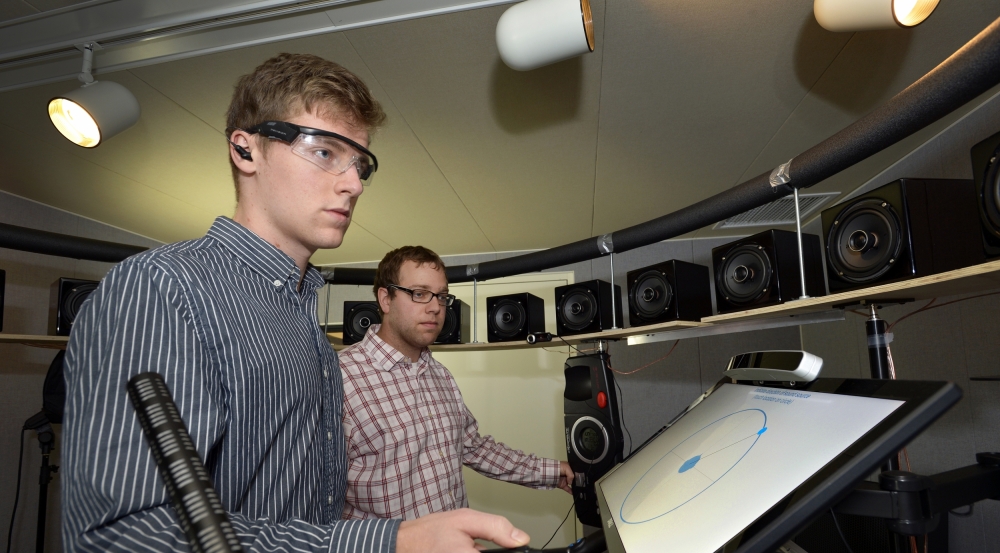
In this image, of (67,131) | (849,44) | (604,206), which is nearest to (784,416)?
(849,44)

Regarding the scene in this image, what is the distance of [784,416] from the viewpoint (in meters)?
0.75

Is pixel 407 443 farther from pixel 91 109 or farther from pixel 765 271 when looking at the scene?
pixel 91 109

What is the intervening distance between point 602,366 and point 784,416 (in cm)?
172

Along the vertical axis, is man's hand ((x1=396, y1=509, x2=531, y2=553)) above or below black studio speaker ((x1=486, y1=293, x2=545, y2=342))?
below

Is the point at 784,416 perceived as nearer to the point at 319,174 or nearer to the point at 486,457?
the point at 319,174

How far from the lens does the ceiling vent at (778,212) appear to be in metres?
3.84

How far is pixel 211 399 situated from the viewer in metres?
0.72

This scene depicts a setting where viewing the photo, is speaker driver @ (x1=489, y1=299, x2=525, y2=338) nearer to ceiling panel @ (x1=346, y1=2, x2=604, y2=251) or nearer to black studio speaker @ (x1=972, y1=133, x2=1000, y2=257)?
ceiling panel @ (x1=346, y1=2, x2=604, y2=251)

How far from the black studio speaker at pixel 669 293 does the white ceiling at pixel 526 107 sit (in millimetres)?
791

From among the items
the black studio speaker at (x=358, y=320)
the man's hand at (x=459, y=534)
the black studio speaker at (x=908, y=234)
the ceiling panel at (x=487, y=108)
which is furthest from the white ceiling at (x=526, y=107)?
the man's hand at (x=459, y=534)

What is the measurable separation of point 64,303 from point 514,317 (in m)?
2.49

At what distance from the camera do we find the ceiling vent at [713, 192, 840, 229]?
3.84m

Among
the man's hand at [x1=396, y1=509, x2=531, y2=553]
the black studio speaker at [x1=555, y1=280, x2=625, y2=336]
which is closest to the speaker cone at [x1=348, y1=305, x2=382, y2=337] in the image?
the black studio speaker at [x1=555, y1=280, x2=625, y2=336]

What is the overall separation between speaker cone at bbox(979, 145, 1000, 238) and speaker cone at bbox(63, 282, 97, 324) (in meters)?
3.74
